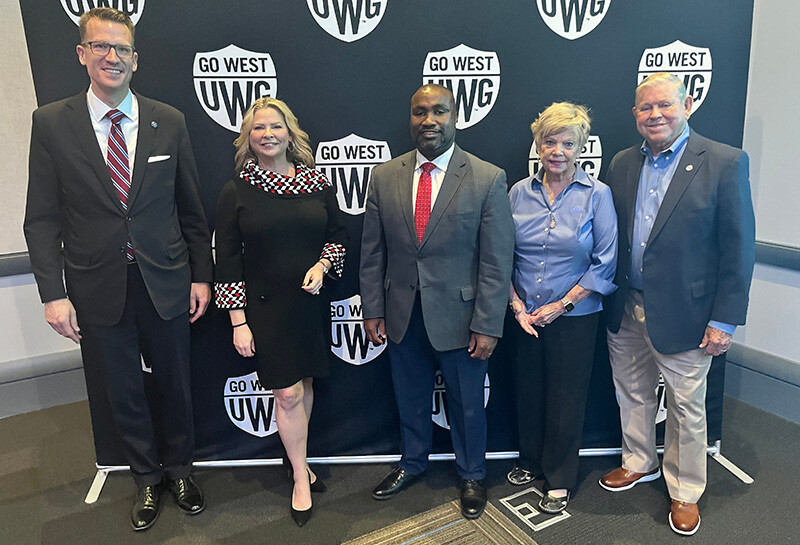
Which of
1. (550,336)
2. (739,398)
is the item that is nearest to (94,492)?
(550,336)

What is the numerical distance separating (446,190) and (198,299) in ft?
3.87

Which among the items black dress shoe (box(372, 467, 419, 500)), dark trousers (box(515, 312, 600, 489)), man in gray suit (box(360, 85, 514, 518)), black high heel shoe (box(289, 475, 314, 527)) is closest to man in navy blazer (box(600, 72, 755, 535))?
dark trousers (box(515, 312, 600, 489))

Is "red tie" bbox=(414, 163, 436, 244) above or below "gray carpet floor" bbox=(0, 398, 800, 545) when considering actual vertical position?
above

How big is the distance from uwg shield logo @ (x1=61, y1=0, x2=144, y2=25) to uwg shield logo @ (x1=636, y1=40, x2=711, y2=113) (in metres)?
2.23

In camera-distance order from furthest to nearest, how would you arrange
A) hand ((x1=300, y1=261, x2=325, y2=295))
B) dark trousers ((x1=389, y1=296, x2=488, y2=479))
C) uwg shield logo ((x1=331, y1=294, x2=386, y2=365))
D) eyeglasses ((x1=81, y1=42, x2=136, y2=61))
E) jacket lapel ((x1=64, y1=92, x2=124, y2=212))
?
1. uwg shield logo ((x1=331, y1=294, x2=386, y2=365))
2. dark trousers ((x1=389, y1=296, x2=488, y2=479))
3. hand ((x1=300, y1=261, x2=325, y2=295))
4. jacket lapel ((x1=64, y1=92, x2=124, y2=212))
5. eyeglasses ((x1=81, y1=42, x2=136, y2=61))

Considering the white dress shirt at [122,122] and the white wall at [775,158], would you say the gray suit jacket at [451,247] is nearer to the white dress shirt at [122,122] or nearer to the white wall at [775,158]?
the white dress shirt at [122,122]

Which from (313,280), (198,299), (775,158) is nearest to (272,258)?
(313,280)

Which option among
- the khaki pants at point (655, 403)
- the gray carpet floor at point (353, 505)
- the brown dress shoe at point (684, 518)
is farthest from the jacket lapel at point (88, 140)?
the brown dress shoe at point (684, 518)

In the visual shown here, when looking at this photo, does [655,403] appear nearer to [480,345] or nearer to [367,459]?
[480,345]

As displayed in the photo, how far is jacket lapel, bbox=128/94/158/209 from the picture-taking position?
2088 millimetres

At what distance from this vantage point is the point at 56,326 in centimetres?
219

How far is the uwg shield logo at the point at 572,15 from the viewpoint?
2.39 metres

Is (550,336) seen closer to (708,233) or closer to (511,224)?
(511,224)

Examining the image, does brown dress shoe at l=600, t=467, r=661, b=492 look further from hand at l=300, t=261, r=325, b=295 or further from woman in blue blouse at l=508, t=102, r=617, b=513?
hand at l=300, t=261, r=325, b=295
